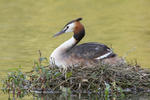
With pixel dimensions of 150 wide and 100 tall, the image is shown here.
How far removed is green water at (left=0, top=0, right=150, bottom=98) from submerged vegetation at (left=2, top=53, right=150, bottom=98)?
119cm

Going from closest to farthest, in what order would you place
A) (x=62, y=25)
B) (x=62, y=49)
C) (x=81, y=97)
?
(x=81, y=97) → (x=62, y=49) → (x=62, y=25)

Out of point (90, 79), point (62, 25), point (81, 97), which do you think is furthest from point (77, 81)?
point (62, 25)

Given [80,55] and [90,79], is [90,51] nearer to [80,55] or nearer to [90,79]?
[80,55]

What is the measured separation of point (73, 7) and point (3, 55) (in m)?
7.57

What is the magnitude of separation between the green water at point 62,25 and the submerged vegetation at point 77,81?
119 centimetres

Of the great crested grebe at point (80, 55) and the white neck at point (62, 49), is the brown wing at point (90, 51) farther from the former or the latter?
the white neck at point (62, 49)

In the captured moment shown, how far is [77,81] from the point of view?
28.8ft

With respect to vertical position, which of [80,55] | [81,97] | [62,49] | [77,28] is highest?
[77,28]

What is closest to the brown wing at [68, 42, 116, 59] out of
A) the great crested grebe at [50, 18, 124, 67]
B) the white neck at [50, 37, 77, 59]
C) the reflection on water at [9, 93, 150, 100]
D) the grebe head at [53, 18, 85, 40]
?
the great crested grebe at [50, 18, 124, 67]

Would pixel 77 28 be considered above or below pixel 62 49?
above

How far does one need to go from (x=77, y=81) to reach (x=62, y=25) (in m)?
7.49

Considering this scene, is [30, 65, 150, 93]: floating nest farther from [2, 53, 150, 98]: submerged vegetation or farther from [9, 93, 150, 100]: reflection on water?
[9, 93, 150, 100]: reflection on water

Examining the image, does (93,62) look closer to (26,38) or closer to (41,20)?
(26,38)

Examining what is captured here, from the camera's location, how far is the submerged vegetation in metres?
8.67
